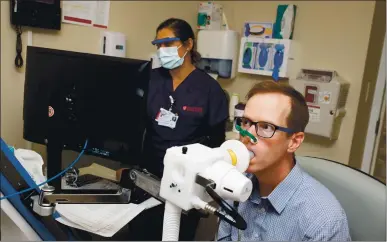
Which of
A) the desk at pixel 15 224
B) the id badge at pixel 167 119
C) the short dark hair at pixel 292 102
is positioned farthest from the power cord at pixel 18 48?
the short dark hair at pixel 292 102

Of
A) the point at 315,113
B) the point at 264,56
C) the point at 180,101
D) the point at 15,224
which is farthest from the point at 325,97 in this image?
the point at 15,224

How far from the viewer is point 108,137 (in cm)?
121

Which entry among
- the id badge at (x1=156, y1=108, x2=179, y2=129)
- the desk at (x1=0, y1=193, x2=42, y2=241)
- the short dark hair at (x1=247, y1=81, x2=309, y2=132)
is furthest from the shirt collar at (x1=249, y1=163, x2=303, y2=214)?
the id badge at (x1=156, y1=108, x2=179, y2=129)

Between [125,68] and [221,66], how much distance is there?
73.5 inches

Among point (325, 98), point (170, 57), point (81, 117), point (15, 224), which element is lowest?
point (15, 224)

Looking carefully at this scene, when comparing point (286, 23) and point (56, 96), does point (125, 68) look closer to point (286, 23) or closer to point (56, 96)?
point (56, 96)

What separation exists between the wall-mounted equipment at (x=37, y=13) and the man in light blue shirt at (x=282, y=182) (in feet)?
4.55

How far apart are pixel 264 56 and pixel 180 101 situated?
3.67 ft

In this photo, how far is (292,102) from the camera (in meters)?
1.16

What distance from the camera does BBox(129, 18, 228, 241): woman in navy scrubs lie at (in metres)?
2.00

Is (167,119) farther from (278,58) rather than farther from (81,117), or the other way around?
(278,58)

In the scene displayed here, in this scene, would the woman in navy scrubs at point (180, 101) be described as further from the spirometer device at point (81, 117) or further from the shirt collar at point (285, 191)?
the shirt collar at point (285, 191)

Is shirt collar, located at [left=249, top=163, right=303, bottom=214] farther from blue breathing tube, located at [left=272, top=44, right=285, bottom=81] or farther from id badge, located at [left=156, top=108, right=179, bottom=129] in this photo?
blue breathing tube, located at [left=272, top=44, right=285, bottom=81]

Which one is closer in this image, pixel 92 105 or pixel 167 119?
pixel 92 105
